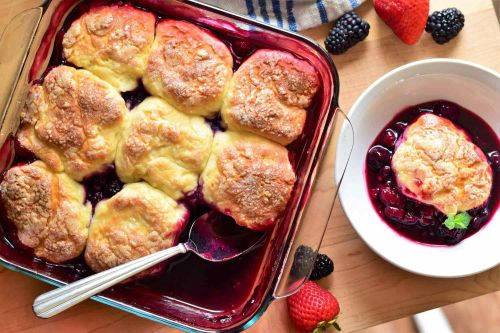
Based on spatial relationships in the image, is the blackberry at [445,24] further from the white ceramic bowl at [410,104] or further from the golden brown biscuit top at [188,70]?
the golden brown biscuit top at [188,70]

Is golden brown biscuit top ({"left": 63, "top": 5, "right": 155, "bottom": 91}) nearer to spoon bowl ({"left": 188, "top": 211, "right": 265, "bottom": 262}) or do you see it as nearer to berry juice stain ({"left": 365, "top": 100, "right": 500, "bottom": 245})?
spoon bowl ({"left": 188, "top": 211, "right": 265, "bottom": 262})

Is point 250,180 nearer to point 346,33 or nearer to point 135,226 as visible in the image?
point 135,226

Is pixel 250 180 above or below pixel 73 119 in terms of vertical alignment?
below

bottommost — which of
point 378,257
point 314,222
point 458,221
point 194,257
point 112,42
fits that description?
point 378,257

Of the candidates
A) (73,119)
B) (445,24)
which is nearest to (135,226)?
(73,119)

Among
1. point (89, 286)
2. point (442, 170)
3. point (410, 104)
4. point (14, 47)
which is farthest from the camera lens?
point (410, 104)

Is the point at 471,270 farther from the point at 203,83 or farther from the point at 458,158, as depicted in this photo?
the point at 203,83

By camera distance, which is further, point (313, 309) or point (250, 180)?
point (313, 309)
